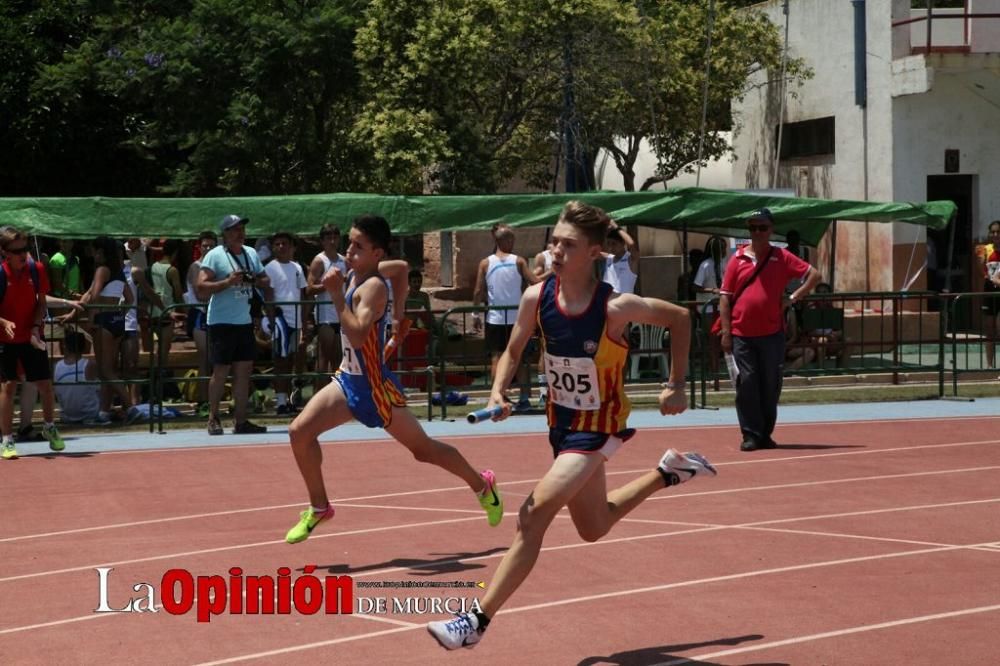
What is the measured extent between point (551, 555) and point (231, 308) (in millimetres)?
7223

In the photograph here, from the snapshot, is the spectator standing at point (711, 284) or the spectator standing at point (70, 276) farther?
the spectator standing at point (70, 276)

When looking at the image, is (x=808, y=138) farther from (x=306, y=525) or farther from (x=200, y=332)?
(x=306, y=525)

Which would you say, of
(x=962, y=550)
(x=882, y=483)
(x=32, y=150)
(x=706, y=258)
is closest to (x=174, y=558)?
(x=962, y=550)

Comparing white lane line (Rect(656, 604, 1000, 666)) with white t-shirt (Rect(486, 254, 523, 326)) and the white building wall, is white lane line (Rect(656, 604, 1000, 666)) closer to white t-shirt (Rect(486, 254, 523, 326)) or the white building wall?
white t-shirt (Rect(486, 254, 523, 326))

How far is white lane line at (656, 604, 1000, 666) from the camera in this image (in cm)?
687

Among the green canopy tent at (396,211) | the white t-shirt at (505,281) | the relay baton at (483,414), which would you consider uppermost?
the green canopy tent at (396,211)

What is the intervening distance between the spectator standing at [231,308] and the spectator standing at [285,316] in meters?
1.33

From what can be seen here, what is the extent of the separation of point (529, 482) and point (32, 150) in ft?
68.1

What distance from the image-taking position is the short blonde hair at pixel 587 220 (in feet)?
23.7

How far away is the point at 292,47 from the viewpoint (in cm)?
2928

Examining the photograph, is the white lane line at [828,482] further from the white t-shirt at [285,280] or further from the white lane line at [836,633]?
the white t-shirt at [285,280]

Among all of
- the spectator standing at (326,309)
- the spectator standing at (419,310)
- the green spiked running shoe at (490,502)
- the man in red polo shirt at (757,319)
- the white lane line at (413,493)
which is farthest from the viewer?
the spectator standing at (419,310)

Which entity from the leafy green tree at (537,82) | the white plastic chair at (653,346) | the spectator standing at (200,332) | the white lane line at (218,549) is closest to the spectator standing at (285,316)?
the spectator standing at (200,332)

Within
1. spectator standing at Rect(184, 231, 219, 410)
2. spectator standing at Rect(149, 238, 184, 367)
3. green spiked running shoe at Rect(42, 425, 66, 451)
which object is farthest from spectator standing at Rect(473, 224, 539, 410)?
green spiked running shoe at Rect(42, 425, 66, 451)
